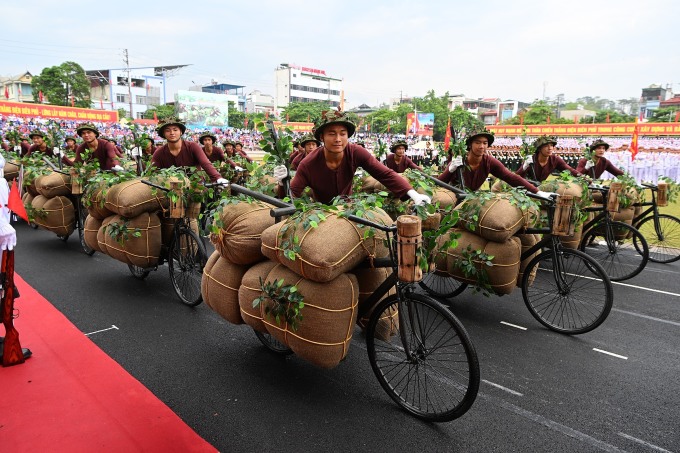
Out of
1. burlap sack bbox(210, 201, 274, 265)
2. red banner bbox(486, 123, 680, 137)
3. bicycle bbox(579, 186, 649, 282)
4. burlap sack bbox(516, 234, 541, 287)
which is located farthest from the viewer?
red banner bbox(486, 123, 680, 137)

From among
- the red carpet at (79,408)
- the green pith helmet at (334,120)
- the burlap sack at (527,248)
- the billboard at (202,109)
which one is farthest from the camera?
the billboard at (202,109)

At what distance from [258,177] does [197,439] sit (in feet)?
6.99

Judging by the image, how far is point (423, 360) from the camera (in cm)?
289

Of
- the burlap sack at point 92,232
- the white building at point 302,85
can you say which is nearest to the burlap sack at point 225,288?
the burlap sack at point 92,232

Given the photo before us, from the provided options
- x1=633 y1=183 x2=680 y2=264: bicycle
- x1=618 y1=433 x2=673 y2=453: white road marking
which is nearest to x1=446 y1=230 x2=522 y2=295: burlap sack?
x1=618 y1=433 x2=673 y2=453: white road marking

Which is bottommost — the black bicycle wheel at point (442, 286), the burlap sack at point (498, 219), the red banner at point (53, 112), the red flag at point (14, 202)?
the black bicycle wheel at point (442, 286)

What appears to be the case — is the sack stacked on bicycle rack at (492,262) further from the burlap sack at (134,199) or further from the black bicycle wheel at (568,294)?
the burlap sack at (134,199)

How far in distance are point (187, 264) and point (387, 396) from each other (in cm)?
278

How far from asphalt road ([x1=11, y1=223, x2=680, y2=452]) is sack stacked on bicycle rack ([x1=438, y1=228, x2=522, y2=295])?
45 centimetres

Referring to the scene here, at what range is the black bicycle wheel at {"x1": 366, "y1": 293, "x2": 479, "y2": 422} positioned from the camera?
262 centimetres

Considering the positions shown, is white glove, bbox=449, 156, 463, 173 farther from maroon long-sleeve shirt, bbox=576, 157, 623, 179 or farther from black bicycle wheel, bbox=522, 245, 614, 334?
maroon long-sleeve shirt, bbox=576, 157, 623, 179

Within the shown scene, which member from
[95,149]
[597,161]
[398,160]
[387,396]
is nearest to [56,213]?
[95,149]

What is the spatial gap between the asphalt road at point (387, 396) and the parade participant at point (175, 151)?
159 centimetres

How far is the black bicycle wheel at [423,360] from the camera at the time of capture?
2619 millimetres
